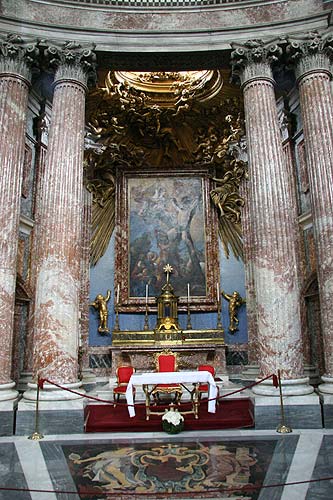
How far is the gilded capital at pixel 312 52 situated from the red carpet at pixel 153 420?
20.5 feet

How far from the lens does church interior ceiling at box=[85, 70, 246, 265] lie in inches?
444

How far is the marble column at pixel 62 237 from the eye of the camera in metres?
6.91

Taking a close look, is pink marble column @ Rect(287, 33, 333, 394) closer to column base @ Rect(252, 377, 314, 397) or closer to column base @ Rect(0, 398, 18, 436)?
column base @ Rect(252, 377, 314, 397)

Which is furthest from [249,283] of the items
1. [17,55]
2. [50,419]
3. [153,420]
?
[17,55]

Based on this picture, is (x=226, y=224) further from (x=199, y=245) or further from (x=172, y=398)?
(x=172, y=398)

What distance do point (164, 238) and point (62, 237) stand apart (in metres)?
4.90

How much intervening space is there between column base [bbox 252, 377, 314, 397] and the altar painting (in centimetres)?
481

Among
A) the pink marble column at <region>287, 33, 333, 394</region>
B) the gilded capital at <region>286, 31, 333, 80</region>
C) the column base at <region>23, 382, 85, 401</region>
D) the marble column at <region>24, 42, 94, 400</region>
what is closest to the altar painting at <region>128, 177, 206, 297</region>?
the marble column at <region>24, 42, 94, 400</region>

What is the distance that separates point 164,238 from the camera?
11930 millimetres

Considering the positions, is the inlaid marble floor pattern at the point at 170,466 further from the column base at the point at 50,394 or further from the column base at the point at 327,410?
the column base at the point at 50,394

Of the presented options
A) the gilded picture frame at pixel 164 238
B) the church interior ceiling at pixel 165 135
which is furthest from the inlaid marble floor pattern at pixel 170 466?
the church interior ceiling at pixel 165 135

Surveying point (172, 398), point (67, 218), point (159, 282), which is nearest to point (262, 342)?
point (172, 398)

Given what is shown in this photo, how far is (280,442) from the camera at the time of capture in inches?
222

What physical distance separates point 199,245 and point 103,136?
4021mm
